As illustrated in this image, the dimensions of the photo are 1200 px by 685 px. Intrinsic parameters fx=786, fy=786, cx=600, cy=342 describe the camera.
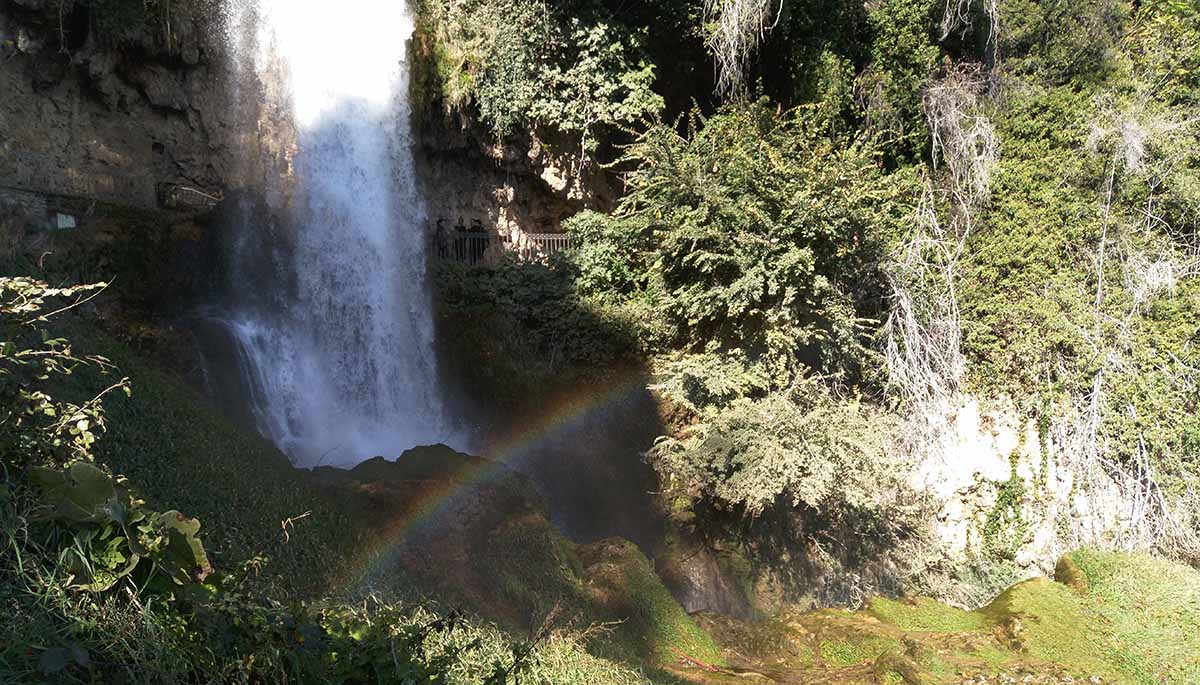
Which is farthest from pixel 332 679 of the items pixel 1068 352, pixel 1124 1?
pixel 1124 1

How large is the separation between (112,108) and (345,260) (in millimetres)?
3486

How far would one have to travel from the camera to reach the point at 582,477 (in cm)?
1093

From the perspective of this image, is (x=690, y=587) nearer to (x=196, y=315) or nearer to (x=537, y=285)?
(x=537, y=285)

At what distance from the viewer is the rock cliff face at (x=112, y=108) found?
30.7 feet

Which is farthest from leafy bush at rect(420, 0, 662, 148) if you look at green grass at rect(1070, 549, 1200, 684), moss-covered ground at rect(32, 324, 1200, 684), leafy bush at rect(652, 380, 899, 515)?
green grass at rect(1070, 549, 1200, 684)

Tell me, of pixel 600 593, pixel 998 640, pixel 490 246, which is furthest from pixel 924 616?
pixel 490 246

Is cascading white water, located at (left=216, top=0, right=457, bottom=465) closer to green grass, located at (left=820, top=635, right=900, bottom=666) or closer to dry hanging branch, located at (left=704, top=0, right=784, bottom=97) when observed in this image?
dry hanging branch, located at (left=704, top=0, right=784, bottom=97)

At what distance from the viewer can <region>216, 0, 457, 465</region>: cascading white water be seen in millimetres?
10609

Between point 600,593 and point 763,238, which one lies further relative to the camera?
point 763,238

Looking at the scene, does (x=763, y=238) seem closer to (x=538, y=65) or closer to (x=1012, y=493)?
(x=538, y=65)

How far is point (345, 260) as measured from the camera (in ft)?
38.5

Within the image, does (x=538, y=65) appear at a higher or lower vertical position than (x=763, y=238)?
higher

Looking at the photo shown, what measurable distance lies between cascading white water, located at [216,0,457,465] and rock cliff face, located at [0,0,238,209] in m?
0.98

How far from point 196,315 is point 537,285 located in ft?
16.2
